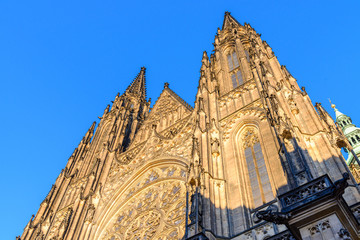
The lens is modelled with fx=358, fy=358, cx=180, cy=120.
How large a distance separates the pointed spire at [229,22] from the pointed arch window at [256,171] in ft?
44.4

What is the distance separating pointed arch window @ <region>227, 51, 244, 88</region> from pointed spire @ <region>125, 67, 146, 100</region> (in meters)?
12.5

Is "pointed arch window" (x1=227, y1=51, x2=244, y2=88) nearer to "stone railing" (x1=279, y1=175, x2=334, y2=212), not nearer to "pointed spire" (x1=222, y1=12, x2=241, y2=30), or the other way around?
"pointed spire" (x1=222, y1=12, x2=241, y2=30)

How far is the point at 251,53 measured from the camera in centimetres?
1991

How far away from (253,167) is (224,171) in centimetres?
113

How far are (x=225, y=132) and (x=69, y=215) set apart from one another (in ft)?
28.6

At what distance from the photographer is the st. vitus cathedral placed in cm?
885

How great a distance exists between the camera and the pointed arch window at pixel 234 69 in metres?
20.0

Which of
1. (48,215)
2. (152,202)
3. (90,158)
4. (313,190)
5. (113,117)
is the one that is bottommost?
(313,190)

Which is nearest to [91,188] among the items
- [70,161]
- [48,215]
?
[48,215]

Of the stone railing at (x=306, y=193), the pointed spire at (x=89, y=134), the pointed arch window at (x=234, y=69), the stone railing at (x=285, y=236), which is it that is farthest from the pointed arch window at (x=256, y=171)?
the pointed spire at (x=89, y=134)

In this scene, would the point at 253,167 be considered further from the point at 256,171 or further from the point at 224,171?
the point at 224,171

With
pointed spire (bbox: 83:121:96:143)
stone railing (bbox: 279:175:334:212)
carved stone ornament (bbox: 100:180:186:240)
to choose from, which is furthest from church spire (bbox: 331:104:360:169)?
stone railing (bbox: 279:175:334:212)

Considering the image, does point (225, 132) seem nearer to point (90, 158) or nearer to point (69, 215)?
point (69, 215)

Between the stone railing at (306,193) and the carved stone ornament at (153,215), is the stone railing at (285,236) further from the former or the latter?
the carved stone ornament at (153,215)
